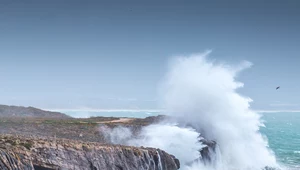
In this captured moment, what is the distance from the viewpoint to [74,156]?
36562 mm

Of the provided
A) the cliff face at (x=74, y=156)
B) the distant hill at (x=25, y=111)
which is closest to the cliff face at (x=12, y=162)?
the cliff face at (x=74, y=156)

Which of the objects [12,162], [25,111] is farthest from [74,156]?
[25,111]

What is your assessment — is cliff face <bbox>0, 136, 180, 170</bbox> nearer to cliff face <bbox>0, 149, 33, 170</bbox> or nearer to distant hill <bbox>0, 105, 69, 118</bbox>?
cliff face <bbox>0, 149, 33, 170</bbox>

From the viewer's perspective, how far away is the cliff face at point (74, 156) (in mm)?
31983

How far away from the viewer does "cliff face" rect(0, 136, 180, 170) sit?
31983 millimetres

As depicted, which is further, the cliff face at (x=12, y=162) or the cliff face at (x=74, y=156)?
the cliff face at (x=74, y=156)

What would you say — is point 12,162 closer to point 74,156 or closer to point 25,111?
point 74,156

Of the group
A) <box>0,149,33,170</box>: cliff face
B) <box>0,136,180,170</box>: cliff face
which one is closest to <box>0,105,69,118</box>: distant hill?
<box>0,136,180,170</box>: cliff face

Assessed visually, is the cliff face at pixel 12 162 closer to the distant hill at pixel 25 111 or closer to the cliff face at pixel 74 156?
the cliff face at pixel 74 156

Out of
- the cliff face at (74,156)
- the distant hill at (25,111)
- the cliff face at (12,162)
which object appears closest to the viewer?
the cliff face at (12,162)

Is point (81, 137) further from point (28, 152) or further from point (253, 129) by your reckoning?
point (253, 129)

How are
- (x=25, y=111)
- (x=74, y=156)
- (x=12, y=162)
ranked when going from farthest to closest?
1. (x=25, y=111)
2. (x=74, y=156)
3. (x=12, y=162)

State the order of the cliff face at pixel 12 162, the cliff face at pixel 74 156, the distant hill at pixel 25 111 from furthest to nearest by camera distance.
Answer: the distant hill at pixel 25 111
the cliff face at pixel 74 156
the cliff face at pixel 12 162

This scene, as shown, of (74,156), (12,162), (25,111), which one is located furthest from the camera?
(25,111)
